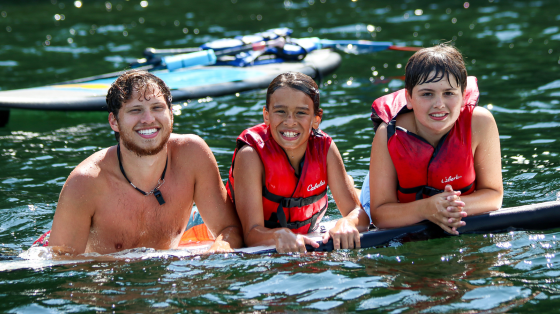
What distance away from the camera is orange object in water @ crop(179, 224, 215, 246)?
417 cm

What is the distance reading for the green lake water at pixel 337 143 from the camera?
309 centimetres

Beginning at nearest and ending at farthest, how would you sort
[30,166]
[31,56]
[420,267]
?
[420,267], [30,166], [31,56]

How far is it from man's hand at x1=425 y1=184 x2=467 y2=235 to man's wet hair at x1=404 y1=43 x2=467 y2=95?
0.62m

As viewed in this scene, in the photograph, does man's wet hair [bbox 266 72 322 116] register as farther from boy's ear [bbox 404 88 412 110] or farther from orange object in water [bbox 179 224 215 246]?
orange object in water [bbox 179 224 215 246]

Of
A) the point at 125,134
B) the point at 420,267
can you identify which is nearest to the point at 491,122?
the point at 420,267

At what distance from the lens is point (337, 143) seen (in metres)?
6.37

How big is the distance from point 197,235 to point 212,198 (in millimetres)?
561


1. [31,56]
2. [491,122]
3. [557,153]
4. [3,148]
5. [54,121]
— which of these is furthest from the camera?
[31,56]

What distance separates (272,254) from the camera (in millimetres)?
3539

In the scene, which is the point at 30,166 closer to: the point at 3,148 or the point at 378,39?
the point at 3,148

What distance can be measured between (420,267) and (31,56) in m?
9.74

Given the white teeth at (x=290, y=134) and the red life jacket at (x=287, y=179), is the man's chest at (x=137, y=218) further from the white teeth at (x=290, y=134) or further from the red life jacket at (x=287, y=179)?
the white teeth at (x=290, y=134)

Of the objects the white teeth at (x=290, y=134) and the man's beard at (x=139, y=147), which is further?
the white teeth at (x=290, y=134)

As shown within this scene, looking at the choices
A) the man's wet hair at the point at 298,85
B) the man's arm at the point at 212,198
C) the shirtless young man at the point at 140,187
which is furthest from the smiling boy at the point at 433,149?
the shirtless young man at the point at 140,187
